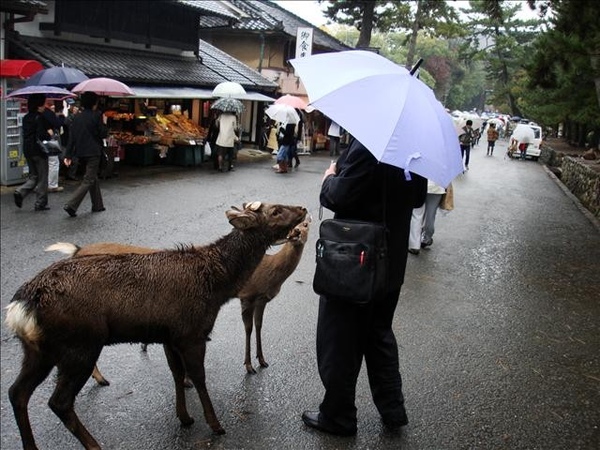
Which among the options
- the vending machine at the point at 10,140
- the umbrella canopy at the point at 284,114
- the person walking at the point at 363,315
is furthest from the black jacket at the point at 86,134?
the person walking at the point at 363,315

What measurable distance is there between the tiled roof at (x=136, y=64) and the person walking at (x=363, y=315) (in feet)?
35.8

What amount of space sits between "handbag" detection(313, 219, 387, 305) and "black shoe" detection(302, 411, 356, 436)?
100 centimetres

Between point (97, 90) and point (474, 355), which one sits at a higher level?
point (97, 90)

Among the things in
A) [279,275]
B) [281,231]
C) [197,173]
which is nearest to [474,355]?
[279,275]

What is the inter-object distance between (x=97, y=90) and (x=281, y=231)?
939cm

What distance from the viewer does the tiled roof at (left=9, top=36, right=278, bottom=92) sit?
493 inches

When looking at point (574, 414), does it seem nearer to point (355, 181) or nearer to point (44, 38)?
point (355, 181)

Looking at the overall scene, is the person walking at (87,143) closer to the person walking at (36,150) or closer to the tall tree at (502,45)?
the person walking at (36,150)

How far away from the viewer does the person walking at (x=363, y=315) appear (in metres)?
3.16

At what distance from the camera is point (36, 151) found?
9680 mm

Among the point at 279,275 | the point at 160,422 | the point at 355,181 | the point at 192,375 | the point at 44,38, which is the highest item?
the point at 44,38

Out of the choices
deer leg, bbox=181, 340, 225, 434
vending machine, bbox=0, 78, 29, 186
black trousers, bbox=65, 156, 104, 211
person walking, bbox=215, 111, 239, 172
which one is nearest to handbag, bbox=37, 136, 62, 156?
black trousers, bbox=65, 156, 104, 211

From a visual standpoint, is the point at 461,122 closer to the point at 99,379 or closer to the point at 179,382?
the point at 99,379

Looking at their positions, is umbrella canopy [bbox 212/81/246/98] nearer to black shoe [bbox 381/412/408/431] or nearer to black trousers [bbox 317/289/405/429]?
black trousers [bbox 317/289/405/429]
